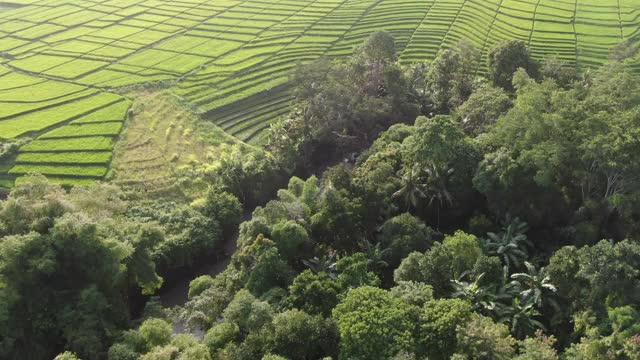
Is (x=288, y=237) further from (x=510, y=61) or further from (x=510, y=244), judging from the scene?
(x=510, y=61)

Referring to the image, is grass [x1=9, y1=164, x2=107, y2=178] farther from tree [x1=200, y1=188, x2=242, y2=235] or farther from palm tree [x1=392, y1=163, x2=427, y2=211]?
palm tree [x1=392, y1=163, x2=427, y2=211]

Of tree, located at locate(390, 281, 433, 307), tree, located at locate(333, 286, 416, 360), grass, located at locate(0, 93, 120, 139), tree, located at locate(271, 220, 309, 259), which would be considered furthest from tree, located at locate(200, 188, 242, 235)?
grass, located at locate(0, 93, 120, 139)

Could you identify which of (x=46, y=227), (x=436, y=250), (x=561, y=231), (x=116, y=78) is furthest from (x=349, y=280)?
(x=116, y=78)

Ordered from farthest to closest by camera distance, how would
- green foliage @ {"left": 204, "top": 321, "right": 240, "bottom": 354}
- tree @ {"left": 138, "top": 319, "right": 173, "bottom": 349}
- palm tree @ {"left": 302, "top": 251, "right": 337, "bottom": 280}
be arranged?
palm tree @ {"left": 302, "top": 251, "right": 337, "bottom": 280}, tree @ {"left": 138, "top": 319, "right": 173, "bottom": 349}, green foliage @ {"left": 204, "top": 321, "right": 240, "bottom": 354}

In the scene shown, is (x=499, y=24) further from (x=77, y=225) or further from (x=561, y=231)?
(x=77, y=225)

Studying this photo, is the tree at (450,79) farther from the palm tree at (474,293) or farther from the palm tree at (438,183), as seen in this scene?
the palm tree at (474,293)

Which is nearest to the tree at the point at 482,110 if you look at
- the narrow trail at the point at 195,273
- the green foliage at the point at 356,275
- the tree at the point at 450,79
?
the tree at the point at 450,79
